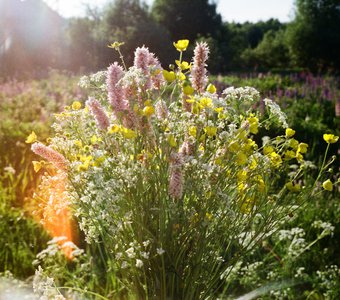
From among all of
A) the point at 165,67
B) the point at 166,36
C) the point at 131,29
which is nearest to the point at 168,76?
the point at 165,67

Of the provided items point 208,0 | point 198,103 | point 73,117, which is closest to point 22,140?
point 73,117

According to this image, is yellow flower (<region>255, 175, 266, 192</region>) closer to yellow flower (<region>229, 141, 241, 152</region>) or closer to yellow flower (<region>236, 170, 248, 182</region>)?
yellow flower (<region>236, 170, 248, 182</region>)

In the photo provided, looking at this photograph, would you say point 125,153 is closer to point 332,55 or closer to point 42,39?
point 42,39

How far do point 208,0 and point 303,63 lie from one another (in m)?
6.31

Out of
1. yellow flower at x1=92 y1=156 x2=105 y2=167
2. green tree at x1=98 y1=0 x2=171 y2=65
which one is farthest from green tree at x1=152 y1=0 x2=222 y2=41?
yellow flower at x1=92 y1=156 x2=105 y2=167

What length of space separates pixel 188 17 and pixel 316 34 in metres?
6.71

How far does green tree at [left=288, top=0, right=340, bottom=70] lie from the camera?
24109 millimetres

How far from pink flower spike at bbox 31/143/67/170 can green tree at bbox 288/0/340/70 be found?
924 inches

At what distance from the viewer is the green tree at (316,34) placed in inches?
949

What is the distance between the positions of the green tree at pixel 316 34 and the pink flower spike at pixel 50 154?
2347cm

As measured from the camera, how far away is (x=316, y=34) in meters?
24.3

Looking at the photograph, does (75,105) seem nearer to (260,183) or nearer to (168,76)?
(168,76)

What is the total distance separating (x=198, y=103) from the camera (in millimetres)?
1454

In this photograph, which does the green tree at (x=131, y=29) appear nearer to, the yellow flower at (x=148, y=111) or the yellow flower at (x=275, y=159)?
→ the yellow flower at (x=275, y=159)
